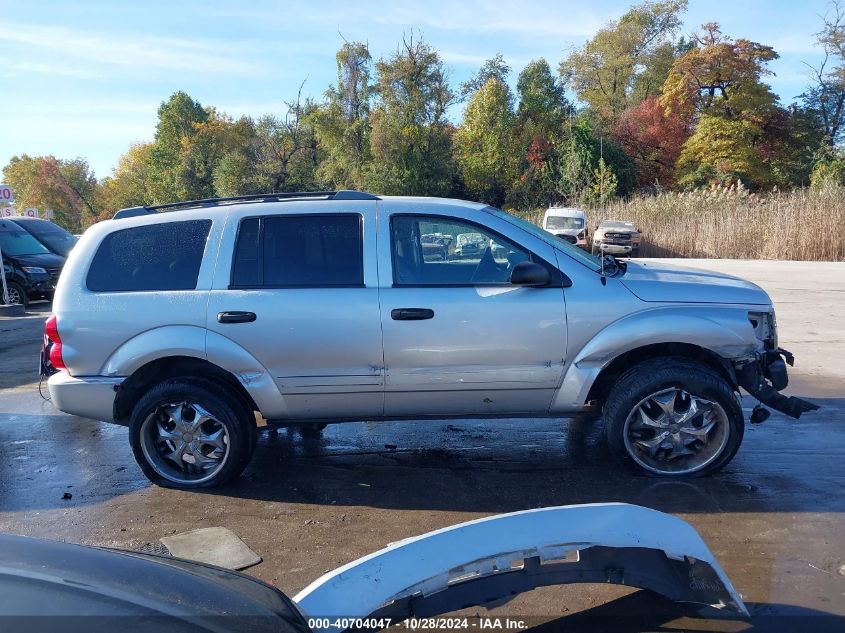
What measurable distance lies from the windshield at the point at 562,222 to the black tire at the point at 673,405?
24134mm

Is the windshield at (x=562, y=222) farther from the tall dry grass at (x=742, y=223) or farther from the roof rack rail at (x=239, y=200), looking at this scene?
the roof rack rail at (x=239, y=200)

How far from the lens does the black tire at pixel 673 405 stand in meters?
4.58

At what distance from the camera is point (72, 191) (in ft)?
226

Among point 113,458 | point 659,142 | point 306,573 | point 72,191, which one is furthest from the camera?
point 72,191

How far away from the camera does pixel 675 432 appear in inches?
184

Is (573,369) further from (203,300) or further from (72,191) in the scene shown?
Answer: (72,191)

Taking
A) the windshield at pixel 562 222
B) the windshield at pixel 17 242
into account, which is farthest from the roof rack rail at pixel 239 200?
the windshield at pixel 562 222

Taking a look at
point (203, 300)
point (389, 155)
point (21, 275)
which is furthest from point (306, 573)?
point (389, 155)

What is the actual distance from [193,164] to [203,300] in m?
60.5

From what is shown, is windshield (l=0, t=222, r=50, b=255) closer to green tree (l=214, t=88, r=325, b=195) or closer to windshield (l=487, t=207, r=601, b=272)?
windshield (l=487, t=207, r=601, b=272)

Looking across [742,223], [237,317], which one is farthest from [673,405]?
[742,223]

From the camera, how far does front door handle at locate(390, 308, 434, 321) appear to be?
181 inches

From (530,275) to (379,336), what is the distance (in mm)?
1109

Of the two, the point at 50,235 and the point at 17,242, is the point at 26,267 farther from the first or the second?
the point at 50,235
